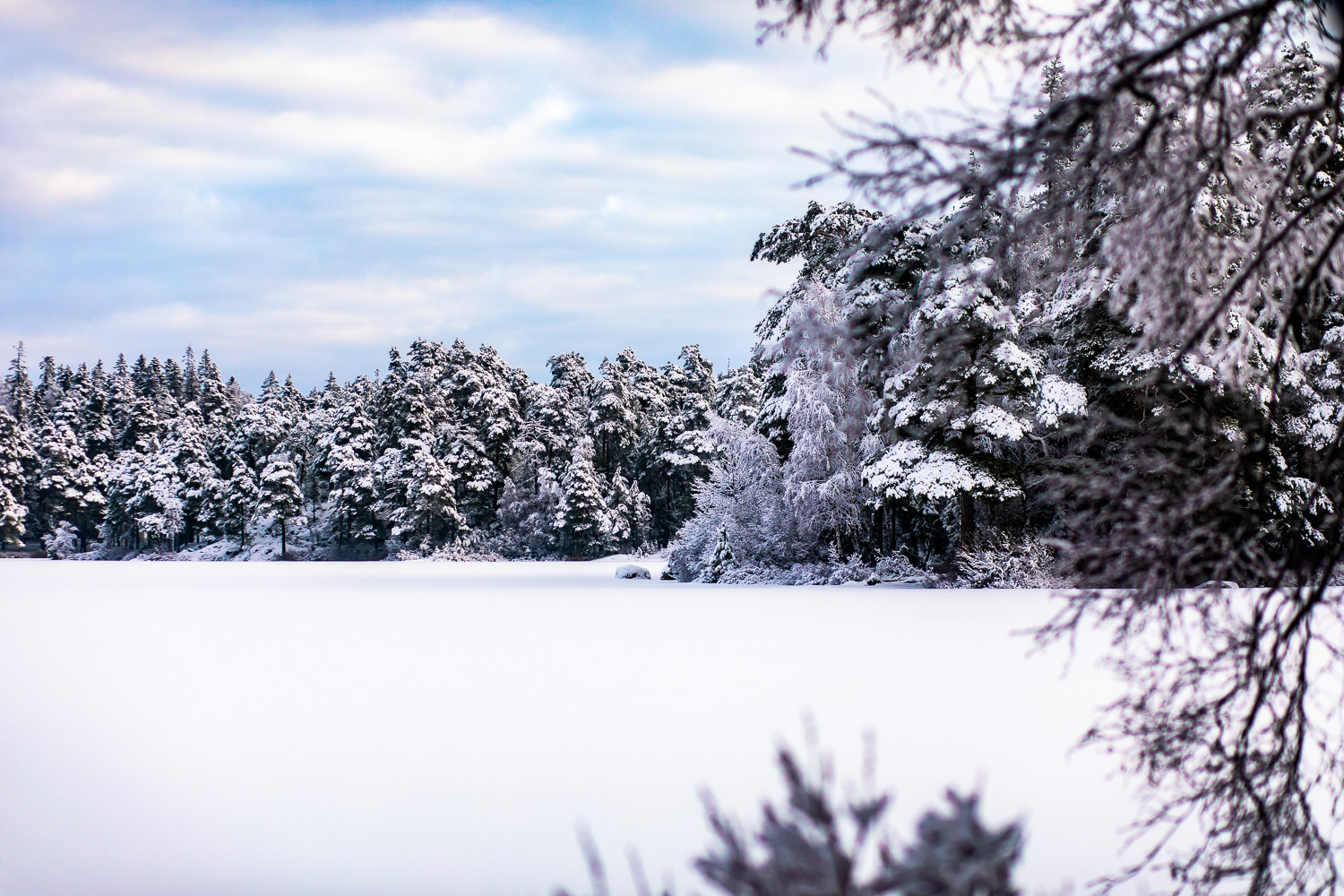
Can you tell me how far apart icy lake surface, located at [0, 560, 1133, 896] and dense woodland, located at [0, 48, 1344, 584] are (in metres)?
1.49

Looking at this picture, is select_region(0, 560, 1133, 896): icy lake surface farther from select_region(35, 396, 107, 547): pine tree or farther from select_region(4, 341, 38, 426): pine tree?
select_region(4, 341, 38, 426): pine tree

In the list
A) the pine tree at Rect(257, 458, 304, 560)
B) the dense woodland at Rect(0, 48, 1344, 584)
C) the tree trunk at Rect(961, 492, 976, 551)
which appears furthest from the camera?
the pine tree at Rect(257, 458, 304, 560)

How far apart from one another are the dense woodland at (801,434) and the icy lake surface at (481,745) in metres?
1.49

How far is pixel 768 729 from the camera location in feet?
18.4

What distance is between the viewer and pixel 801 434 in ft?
69.2

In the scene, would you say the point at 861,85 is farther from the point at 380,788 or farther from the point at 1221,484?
the point at 380,788

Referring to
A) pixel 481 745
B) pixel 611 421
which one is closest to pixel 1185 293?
pixel 481 745

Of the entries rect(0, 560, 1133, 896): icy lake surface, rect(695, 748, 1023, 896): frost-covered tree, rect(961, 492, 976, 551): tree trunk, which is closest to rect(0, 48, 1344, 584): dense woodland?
rect(961, 492, 976, 551): tree trunk

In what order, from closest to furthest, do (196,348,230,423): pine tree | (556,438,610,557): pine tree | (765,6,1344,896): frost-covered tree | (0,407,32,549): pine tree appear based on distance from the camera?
(765,6,1344,896): frost-covered tree → (556,438,610,557): pine tree → (0,407,32,549): pine tree → (196,348,230,423): pine tree

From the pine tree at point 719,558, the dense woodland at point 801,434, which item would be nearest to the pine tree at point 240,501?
the dense woodland at point 801,434

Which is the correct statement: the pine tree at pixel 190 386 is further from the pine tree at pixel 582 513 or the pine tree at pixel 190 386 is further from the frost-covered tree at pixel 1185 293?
the frost-covered tree at pixel 1185 293

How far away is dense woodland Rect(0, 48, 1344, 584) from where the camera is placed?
337 centimetres

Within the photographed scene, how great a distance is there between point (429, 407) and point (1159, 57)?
49.8 metres

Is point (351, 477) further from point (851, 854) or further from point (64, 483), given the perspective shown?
point (851, 854)
